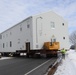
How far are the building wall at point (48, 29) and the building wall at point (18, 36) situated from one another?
3.44 ft

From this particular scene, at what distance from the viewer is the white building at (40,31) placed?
30.3 metres

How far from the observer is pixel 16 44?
116 ft

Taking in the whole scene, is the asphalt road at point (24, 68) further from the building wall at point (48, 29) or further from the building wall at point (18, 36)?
the building wall at point (18, 36)

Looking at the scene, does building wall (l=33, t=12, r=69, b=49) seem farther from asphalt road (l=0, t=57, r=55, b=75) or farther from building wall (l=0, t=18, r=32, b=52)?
asphalt road (l=0, t=57, r=55, b=75)

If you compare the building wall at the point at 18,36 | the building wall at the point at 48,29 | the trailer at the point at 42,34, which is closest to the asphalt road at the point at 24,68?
the trailer at the point at 42,34

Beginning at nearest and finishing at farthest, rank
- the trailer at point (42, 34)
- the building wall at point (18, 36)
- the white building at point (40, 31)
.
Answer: the trailer at point (42, 34) → the white building at point (40, 31) → the building wall at point (18, 36)

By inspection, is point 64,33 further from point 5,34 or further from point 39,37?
point 5,34

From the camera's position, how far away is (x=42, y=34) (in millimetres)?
30844

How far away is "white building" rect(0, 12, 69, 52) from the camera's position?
30.3 meters

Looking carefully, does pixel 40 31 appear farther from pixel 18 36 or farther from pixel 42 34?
pixel 18 36

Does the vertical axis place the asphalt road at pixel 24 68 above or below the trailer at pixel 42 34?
below

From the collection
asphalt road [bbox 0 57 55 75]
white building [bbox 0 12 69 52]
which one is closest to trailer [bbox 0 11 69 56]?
white building [bbox 0 12 69 52]

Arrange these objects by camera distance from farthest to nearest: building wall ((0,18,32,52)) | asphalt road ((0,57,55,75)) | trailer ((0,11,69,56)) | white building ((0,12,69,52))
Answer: building wall ((0,18,32,52)) → white building ((0,12,69,52)) → trailer ((0,11,69,56)) → asphalt road ((0,57,55,75))

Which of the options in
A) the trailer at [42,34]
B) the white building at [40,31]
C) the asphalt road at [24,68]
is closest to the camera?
the asphalt road at [24,68]
